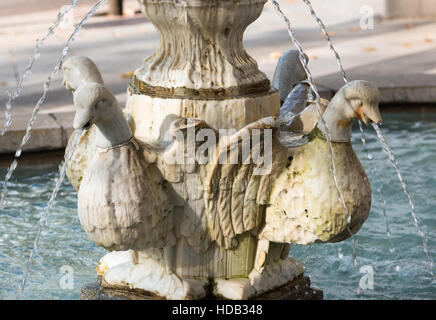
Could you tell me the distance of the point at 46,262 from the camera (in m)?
4.00

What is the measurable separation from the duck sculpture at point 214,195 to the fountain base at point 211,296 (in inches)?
1.2

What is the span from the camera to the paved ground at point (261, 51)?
6461 mm

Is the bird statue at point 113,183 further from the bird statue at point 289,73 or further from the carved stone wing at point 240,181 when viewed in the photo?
the bird statue at point 289,73

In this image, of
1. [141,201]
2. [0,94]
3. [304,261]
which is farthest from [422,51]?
[141,201]

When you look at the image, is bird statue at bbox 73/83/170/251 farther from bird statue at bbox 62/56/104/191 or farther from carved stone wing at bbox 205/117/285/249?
bird statue at bbox 62/56/104/191

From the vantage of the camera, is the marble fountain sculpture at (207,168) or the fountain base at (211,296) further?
the fountain base at (211,296)

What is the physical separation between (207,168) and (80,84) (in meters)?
0.67

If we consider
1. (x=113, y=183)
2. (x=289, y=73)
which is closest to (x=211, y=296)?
(x=113, y=183)

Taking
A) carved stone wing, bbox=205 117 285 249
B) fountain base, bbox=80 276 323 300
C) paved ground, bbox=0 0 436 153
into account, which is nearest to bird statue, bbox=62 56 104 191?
fountain base, bbox=80 276 323 300

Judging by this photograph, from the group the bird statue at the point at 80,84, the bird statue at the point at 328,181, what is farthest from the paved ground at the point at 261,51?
the bird statue at the point at 328,181

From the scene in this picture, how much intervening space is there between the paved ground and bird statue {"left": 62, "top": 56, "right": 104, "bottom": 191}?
6.87 feet

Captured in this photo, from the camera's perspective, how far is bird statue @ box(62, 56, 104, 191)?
10.9ft

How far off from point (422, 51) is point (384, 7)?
275 centimetres
